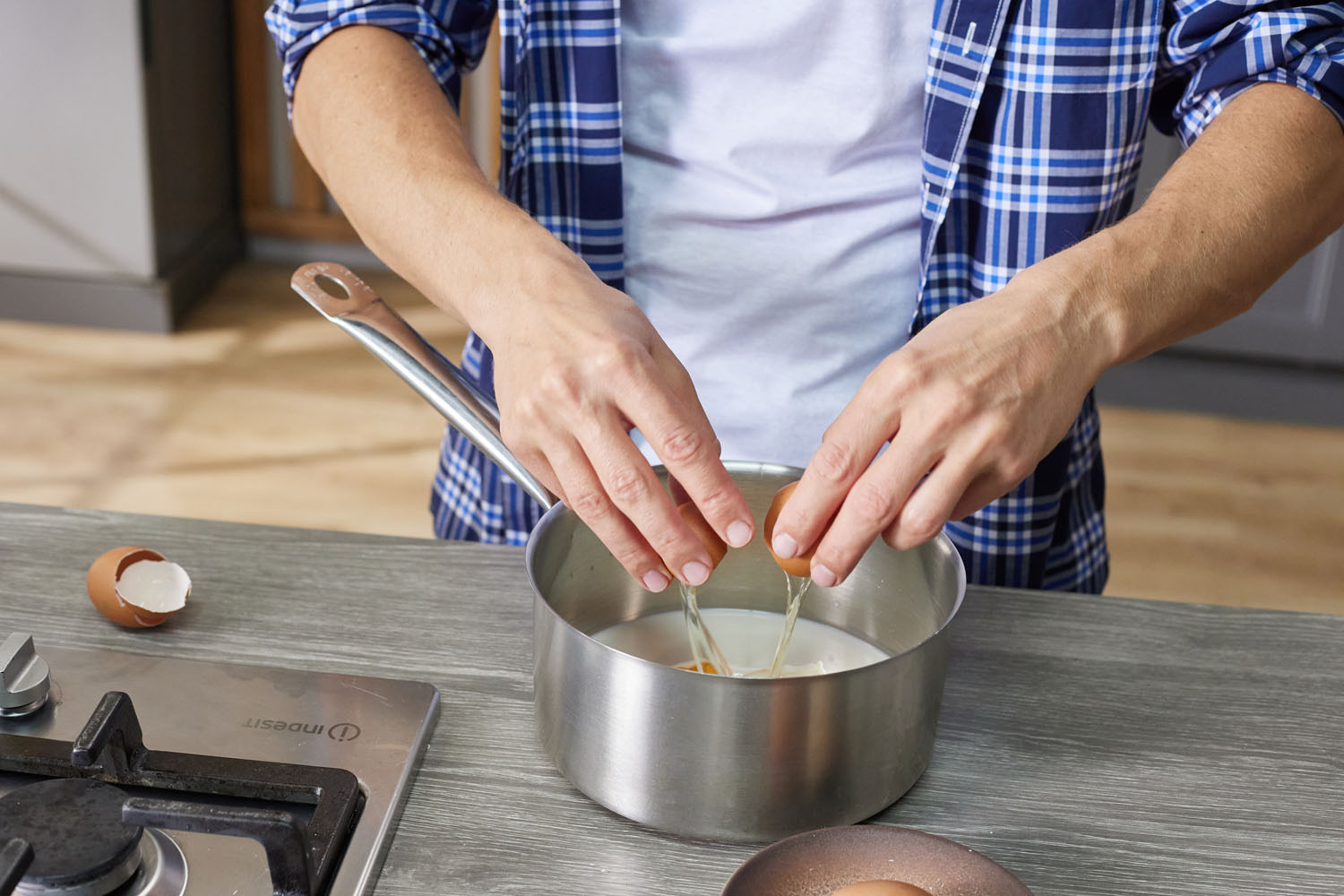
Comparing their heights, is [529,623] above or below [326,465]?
above

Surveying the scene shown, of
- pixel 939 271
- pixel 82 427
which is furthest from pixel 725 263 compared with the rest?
pixel 82 427

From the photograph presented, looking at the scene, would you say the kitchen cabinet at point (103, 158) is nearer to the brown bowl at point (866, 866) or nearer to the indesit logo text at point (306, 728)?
the indesit logo text at point (306, 728)

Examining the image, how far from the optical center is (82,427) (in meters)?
2.71

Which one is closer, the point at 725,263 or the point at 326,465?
the point at 725,263

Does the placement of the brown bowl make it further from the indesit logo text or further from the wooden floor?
the wooden floor

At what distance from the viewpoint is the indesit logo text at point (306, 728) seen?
678 millimetres

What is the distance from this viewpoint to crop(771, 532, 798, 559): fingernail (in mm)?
681

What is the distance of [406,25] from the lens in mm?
972

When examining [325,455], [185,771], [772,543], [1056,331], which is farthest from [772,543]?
[325,455]

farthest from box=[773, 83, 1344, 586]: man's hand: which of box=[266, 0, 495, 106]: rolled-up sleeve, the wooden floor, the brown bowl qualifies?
the wooden floor

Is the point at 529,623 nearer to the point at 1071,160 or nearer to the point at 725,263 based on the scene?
the point at 725,263

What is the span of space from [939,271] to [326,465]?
1.88 metres

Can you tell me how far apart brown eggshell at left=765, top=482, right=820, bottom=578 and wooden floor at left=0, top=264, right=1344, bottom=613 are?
5.81ft

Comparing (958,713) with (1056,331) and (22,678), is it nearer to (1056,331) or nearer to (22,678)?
(1056,331)
